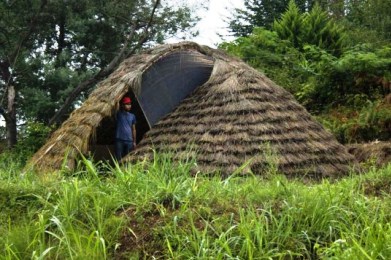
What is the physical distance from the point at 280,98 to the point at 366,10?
15782mm

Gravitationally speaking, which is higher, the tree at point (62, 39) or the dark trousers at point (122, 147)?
the tree at point (62, 39)

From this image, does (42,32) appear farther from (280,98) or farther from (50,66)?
(280,98)

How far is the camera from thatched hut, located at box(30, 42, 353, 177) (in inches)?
300

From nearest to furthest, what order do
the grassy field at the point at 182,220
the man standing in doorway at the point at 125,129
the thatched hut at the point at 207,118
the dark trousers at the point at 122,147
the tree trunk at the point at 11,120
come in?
the grassy field at the point at 182,220 → the thatched hut at the point at 207,118 → the man standing in doorway at the point at 125,129 → the dark trousers at the point at 122,147 → the tree trunk at the point at 11,120

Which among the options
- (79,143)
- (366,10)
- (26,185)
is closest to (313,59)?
(366,10)

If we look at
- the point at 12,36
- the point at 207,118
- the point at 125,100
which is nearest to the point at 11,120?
the point at 12,36

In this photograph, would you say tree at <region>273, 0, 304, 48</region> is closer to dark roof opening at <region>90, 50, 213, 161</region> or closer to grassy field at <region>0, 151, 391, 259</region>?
dark roof opening at <region>90, 50, 213, 161</region>

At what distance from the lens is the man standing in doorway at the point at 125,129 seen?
8.89m

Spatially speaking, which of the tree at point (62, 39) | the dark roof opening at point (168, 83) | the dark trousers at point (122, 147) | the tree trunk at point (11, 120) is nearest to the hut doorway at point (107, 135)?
the dark roof opening at point (168, 83)

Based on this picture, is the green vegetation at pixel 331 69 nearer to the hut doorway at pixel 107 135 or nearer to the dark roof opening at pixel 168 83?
the dark roof opening at pixel 168 83

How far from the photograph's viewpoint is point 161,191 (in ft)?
12.3

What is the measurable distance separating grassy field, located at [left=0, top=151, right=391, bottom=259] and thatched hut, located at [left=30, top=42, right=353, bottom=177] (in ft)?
9.37

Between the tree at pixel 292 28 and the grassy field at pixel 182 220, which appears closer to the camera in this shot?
the grassy field at pixel 182 220

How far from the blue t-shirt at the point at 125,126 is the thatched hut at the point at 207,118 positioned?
25 centimetres
